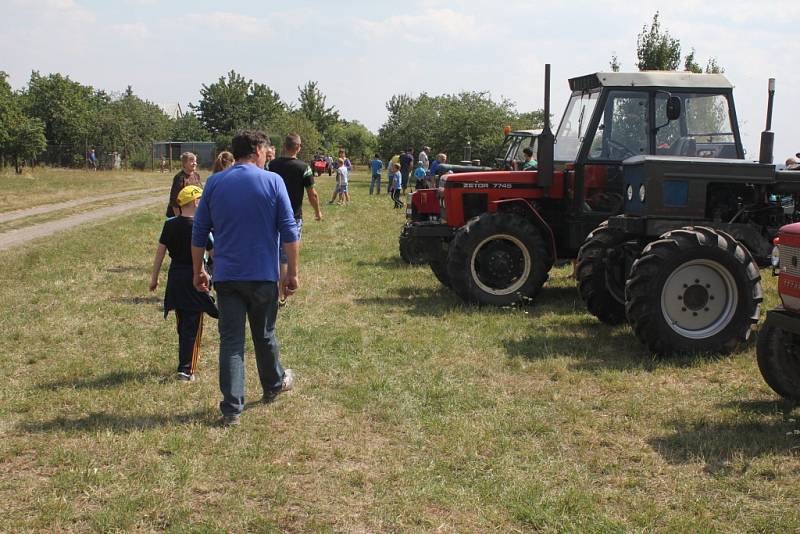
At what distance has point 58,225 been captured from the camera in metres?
19.8

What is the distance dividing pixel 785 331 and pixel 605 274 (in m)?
2.77

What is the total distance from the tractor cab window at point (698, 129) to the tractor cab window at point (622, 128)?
16 centimetres

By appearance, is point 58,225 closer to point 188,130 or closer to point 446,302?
point 446,302

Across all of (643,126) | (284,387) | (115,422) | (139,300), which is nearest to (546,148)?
(643,126)

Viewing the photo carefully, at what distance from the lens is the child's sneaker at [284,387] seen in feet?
20.0

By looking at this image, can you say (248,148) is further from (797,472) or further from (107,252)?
(107,252)

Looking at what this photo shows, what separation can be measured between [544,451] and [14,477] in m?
2.95

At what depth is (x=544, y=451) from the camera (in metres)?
5.13

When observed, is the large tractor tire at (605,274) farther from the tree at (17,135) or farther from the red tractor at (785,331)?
the tree at (17,135)

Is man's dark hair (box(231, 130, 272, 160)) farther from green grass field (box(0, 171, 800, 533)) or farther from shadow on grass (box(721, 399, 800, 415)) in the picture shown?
shadow on grass (box(721, 399, 800, 415))

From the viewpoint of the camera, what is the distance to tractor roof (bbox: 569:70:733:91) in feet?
31.1

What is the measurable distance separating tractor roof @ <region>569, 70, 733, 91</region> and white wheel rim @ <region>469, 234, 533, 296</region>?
196cm

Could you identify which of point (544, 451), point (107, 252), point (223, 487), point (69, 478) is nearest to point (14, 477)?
point (69, 478)

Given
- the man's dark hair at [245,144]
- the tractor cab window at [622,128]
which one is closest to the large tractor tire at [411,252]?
the tractor cab window at [622,128]
